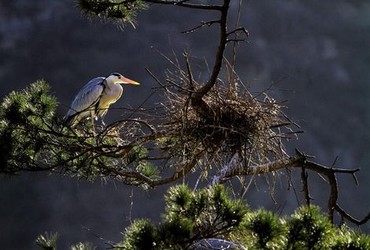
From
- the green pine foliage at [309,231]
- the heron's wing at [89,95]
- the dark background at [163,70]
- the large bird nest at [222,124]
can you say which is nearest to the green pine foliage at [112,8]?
the large bird nest at [222,124]

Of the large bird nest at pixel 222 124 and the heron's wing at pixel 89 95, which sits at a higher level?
the heron's wing at pixel 89 95

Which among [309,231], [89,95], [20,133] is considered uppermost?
[89,95]

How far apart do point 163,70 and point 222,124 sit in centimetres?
231

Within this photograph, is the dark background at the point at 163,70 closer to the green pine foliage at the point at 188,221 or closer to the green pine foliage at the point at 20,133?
the green pine foliage at the point at 20,133

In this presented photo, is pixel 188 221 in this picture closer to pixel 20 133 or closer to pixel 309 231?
pixel 309 231

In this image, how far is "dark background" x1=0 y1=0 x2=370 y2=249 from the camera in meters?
4.07

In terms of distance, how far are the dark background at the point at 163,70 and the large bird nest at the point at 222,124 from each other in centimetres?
197

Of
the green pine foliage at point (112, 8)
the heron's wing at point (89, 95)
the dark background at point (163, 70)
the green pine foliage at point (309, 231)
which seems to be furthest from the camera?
the dark background at point (163, 70)

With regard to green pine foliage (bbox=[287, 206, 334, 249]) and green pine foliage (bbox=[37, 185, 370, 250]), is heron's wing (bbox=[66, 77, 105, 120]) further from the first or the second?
green pine foliage (bbox=[287, 206, 334, 249])

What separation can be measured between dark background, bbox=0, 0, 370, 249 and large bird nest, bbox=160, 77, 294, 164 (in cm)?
197

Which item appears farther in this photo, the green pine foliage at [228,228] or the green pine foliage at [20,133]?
the green pine foliage at [20,133]

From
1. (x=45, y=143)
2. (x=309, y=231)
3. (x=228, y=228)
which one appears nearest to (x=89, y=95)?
(x=45, y=143)

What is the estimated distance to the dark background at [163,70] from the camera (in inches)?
160

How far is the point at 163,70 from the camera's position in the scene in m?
4.31
